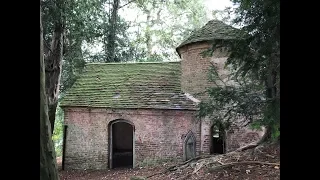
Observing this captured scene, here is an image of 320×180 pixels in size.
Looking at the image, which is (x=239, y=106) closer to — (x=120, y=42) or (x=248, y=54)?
(x=248, y=54)

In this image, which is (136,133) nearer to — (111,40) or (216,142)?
(216,142)

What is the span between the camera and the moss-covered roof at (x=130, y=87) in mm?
13648

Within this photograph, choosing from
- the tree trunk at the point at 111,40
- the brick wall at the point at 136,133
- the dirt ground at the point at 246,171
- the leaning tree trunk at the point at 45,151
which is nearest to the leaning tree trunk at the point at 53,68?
the brick wall at the point at 136,133

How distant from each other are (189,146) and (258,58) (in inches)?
299

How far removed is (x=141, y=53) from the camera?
23.7 m

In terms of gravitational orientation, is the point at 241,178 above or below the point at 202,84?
below

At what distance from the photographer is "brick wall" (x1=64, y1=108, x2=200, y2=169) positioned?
13.0m

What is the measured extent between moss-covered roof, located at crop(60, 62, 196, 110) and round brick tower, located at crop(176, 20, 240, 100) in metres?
0.61

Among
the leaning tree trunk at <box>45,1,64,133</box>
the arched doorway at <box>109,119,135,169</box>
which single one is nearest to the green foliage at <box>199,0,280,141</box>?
the leaning tree trunk at <box>45,1,64,133</box>

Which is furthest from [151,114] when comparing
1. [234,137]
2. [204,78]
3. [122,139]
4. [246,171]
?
[246,171]

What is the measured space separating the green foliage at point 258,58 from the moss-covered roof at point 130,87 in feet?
18.0

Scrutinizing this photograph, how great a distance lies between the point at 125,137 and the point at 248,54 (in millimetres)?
11622
